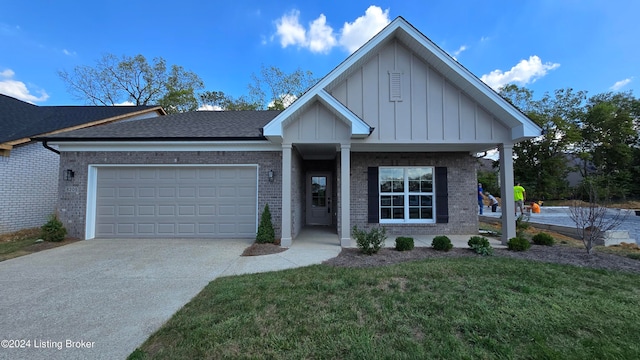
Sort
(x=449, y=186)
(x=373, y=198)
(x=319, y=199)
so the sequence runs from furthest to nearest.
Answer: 1. (x=319, y=199)
2. (x=449, y=186)
3. (x=373, y=198)

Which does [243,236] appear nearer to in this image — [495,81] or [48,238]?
[48,238]

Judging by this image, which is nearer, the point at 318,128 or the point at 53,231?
the point at 318,128

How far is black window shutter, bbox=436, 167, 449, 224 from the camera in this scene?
875cm

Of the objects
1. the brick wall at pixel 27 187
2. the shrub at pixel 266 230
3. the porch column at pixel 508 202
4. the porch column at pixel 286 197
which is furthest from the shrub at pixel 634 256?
the brick wall at pixel 27 187

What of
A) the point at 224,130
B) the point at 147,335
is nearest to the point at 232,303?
the point at 147,335

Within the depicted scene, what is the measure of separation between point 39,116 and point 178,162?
29.1 ft

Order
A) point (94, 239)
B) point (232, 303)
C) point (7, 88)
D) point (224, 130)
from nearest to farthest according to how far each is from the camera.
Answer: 1. point (232, 303)
2. point (94, 239)
3. point (224, 130)
4. point (7, 88)

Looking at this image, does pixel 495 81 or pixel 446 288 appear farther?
pixel 495 81

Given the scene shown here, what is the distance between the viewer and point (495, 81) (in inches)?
1069

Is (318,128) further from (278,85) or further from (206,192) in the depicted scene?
(278,85)

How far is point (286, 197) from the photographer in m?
6.97

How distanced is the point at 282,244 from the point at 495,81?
30.0 m

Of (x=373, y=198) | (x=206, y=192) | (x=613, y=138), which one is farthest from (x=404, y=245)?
(x=613, y=138)

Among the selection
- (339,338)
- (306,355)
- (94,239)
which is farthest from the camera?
(94,239)
